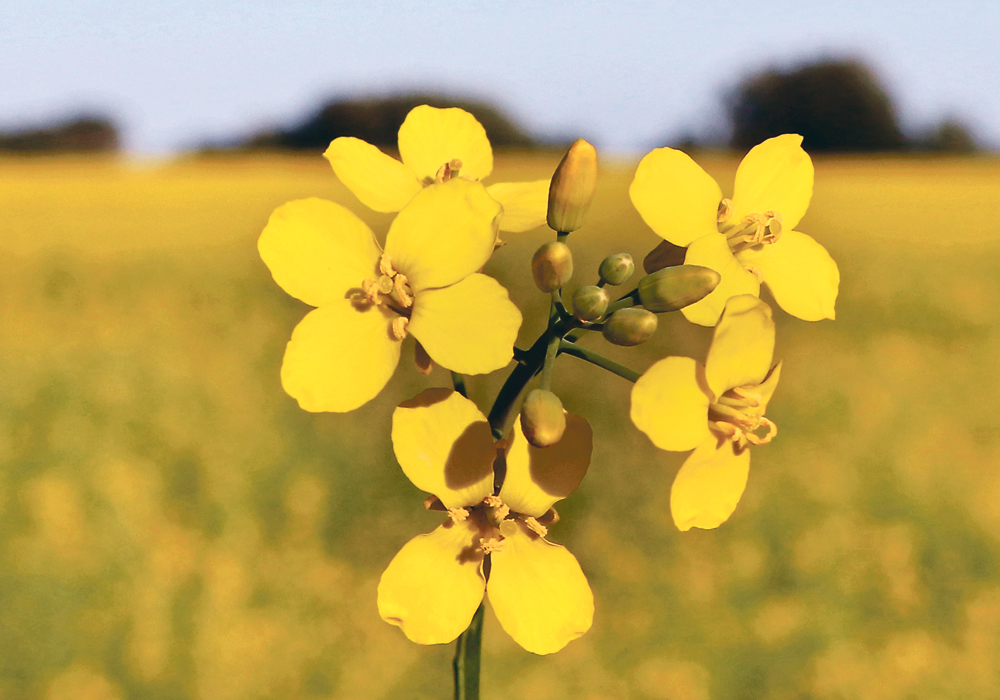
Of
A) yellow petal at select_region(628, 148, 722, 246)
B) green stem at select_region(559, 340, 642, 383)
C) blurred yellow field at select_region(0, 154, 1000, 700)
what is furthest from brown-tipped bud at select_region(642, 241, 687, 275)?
blurred yellow field at select_region(0, 154, 1000, 700)

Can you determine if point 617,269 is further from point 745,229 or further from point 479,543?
point 479,543

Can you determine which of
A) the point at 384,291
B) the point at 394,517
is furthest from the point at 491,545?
the point at 394,517

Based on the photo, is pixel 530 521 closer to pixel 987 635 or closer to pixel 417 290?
pixel 417 290

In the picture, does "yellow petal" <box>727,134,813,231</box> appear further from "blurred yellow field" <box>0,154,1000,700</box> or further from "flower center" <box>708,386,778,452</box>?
"blurred yellow field" <box>0,154,1000,700</box>

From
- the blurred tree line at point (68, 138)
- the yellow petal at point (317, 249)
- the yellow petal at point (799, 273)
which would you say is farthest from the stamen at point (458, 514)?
the blurred tree line at point (68, 138)

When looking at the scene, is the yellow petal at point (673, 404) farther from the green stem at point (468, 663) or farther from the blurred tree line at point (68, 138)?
the blurred tree line at point (68, 138)
